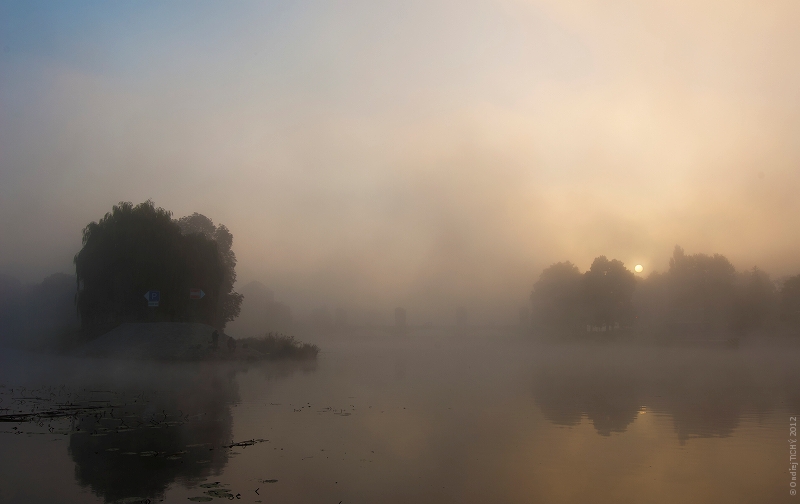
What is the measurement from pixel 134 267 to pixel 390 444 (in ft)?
138

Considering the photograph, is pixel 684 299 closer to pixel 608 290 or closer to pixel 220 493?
pixel 608 290

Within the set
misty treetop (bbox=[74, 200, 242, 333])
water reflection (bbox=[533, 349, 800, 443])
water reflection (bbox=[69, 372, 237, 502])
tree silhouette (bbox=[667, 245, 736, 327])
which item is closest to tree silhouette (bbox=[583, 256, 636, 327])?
tree silhouette (bbox=[667, 245, 736, 327])

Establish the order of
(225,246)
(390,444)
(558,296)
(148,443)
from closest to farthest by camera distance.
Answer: (148,443), (390,444), (225,246), (558,296)

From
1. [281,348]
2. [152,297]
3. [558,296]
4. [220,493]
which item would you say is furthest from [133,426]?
[558,296]

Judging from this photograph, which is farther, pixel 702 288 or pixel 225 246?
pixel 702 288

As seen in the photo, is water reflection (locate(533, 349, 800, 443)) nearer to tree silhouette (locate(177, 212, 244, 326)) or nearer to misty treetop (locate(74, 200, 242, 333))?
misty treetop (locate(74, 200, 242, 333))

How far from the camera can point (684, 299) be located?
9306cm

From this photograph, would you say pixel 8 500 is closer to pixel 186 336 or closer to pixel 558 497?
pixel 558 497

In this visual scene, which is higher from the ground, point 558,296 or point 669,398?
point 558,296

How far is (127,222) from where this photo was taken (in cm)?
4988

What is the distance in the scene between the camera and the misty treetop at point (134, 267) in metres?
49.0

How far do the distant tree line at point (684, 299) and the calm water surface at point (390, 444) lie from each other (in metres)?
70.8

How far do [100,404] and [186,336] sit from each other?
2522cm

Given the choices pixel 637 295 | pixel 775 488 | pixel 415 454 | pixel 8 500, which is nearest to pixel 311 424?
pixel 415 454
